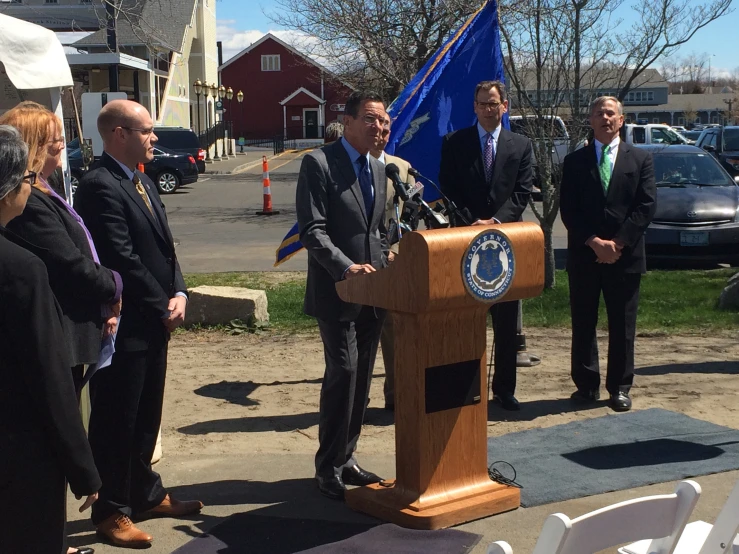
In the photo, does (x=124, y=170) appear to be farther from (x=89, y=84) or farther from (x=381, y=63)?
(x=89, y=84)

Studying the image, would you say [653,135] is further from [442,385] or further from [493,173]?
[442,385]

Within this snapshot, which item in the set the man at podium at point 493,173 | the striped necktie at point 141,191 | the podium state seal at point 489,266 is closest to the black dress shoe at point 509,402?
the man at podium at point 493,173

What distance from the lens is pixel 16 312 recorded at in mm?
2746

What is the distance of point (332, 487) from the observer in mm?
5211

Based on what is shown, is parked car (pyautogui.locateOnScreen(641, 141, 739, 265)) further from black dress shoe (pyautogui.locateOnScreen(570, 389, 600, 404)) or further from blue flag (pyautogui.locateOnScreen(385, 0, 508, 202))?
black dress shoe (pyautogui.locateOnScreen(570, 389, 600, 404))

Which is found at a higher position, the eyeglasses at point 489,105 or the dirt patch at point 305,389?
the eyeglasses at point 489,105

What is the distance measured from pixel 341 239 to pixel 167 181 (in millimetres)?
25293

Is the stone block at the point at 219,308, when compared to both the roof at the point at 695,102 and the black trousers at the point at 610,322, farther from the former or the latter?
the roof at the point at 695,102

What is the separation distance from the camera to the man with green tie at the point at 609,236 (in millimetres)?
6816

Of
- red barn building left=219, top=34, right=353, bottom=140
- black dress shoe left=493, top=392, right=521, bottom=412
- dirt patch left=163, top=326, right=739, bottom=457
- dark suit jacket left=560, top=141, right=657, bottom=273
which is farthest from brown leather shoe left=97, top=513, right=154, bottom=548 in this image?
red barn building left=219, top=34, right=353, bottom=140

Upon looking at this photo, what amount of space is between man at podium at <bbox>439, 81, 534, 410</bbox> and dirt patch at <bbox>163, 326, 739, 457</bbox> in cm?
63

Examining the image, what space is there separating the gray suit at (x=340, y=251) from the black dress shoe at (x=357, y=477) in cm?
12

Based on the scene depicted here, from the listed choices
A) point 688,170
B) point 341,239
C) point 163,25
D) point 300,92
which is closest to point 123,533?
point 341,239

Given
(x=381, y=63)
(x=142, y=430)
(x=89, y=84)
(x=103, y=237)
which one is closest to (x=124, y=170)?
(x=103, y=237)
